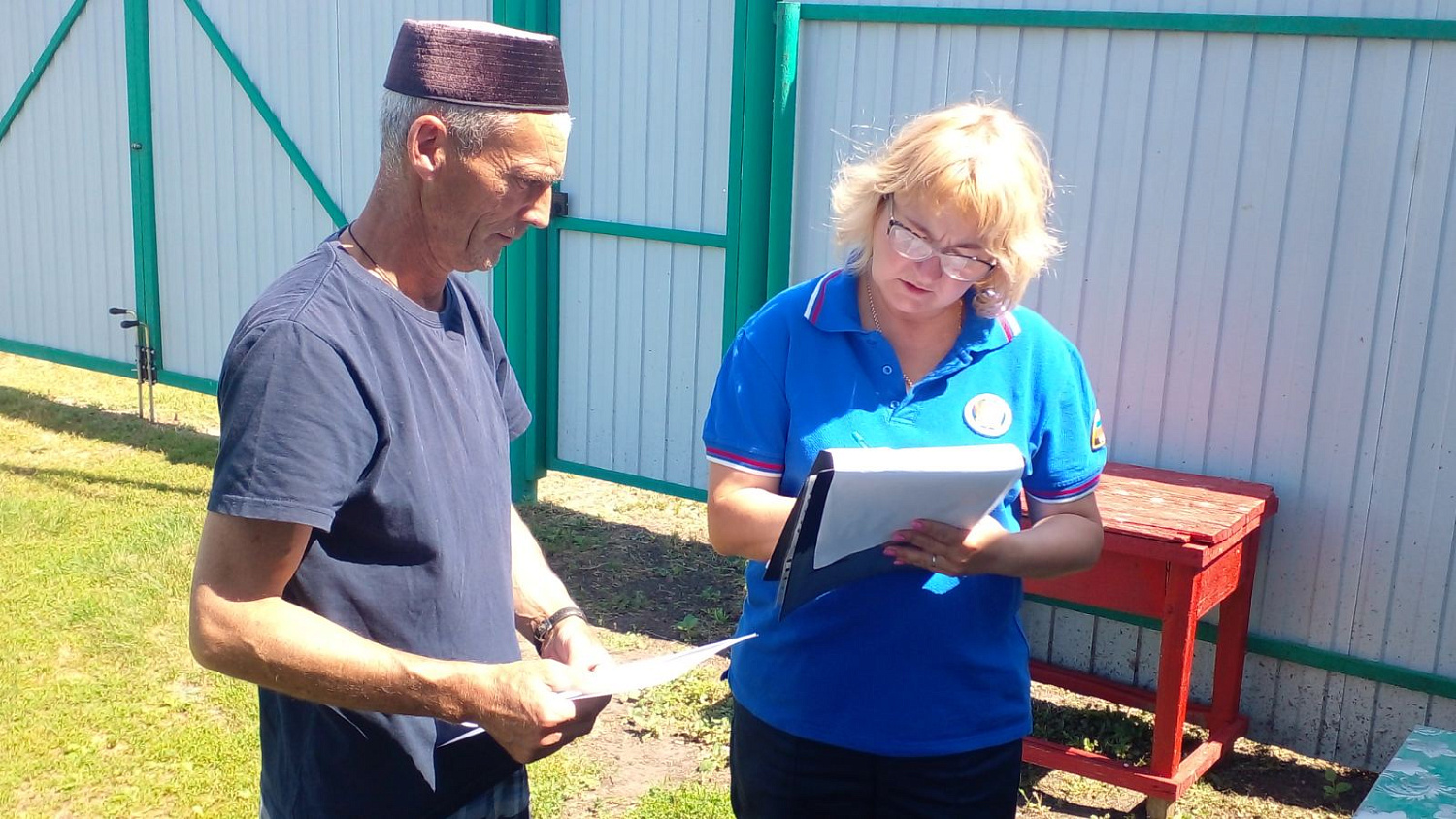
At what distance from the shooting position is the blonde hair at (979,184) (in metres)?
2.01

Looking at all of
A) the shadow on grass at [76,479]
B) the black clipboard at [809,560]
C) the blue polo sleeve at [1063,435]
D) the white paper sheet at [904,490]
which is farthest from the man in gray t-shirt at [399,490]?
the shadow on grass at [76,479]

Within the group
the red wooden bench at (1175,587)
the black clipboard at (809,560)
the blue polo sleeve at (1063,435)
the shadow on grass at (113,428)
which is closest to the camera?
the black clipboard at (809,560)

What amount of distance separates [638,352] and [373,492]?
13.3 feet

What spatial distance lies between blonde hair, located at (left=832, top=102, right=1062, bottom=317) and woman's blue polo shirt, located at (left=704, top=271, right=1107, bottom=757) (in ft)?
0.29

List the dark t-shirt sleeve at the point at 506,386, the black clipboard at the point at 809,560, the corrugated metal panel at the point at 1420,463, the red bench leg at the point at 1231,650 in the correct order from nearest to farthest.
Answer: the black clipboard at the point at 809,560, the dark t-shirt sleeve at the point at 506,386, the corrugated metal panel at the point at 1420,463, the red bench leg at the point at 1231,650

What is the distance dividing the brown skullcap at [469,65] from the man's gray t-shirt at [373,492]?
24 centimetres

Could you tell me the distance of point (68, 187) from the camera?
7.63 m

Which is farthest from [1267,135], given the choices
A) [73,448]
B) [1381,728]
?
[73,448]

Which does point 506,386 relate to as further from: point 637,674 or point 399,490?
point 637,674

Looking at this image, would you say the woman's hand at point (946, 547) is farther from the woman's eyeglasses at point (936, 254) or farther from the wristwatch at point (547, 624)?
the wristwatch at point (547, 624)

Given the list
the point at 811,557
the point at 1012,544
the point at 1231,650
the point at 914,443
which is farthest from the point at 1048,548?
the point at 1231,650

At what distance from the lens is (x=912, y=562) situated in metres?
2.04

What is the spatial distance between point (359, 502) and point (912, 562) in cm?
88

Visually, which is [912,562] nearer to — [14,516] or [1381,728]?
[1381,728]
